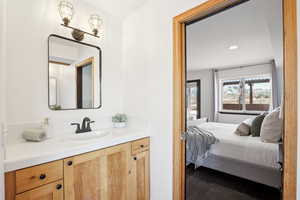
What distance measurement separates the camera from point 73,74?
5.14 feet

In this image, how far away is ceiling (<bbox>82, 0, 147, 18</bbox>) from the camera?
5.35 ft

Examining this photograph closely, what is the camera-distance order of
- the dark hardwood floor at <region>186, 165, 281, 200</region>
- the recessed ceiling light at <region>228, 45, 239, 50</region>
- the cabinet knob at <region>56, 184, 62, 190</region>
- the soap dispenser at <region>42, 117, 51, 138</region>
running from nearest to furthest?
the cabinet knob at <region>56, 184, 62, 190</region>, the soap dispenser at <region>42, 117, 51, 138</region>, the dark hardwood floor at <region>186, 165, 281, 200</region>, the recessed ceiling light at <region>228, 45, 239, 50</region>

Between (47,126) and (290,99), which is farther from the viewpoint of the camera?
(47,126)

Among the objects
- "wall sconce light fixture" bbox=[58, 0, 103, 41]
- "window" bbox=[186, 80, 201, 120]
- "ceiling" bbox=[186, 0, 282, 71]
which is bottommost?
"window" bbox=[186, 80, 201, 120]

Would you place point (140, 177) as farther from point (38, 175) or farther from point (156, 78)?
point (156, 78)

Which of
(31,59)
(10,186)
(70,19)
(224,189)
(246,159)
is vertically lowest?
(224,189)

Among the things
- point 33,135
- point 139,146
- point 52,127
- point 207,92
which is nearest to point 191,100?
point 139,146

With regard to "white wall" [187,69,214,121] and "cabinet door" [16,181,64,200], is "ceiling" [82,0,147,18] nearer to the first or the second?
"cabinet door" [16,181,64,200]

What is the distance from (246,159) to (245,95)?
2.71 m

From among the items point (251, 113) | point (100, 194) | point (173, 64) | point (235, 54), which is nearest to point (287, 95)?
point (173, 64)

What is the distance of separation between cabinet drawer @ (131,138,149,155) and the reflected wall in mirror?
0.69m

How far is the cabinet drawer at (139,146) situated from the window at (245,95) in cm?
323

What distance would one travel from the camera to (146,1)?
1634mm

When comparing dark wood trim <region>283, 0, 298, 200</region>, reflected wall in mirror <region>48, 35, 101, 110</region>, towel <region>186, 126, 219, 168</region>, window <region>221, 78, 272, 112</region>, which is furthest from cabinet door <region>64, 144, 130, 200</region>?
window <region>221, 78, 272, 112</region>
